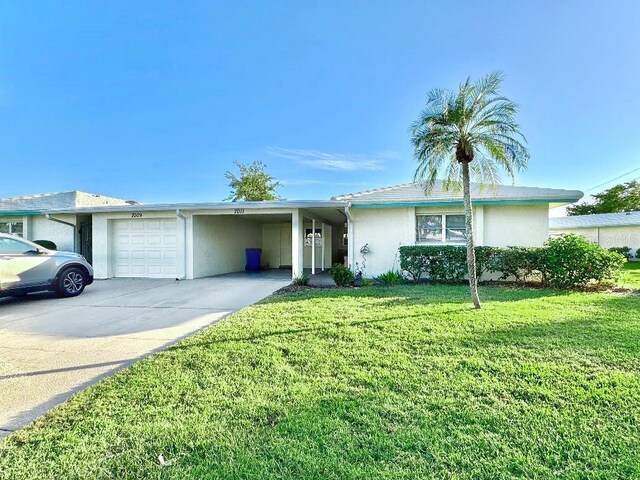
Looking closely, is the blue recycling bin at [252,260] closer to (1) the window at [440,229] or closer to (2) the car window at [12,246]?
(1) the window at [440,229]

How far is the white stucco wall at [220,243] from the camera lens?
502 inches

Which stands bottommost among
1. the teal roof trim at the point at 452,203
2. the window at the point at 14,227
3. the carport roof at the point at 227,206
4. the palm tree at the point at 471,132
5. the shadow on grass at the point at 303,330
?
the shadow on grass at the point at 303,330

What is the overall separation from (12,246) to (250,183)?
72.8ft

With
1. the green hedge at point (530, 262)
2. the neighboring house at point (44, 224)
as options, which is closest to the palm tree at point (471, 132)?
the green hedge at point (530, 262)

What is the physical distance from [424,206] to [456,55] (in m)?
5.45

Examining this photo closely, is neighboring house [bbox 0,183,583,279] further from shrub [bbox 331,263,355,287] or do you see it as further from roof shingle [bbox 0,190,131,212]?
roof shingle [bbox 0,190,131,212]

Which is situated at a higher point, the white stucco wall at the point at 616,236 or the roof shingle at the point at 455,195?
the roof shingle at the point at 455,195

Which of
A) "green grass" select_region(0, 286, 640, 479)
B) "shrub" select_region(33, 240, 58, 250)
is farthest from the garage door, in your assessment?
"green grass" select_region(0, 286, 640, 479)

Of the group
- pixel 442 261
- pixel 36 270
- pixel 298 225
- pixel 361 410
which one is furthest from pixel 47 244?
pixel 361 410

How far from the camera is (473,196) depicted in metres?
Answer: 10.8

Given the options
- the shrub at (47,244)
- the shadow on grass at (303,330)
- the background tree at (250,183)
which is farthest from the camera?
the background tree at (250,183)

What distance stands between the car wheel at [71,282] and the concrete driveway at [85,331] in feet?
0.73

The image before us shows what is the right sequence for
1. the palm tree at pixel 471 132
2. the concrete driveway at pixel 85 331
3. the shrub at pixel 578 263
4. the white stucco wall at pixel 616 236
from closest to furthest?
the concrete driveway at pixel 85 331, the palm tree at pixel 471 132, the shrub at pixel 578 263, the white stucco wall at pixel 616 236

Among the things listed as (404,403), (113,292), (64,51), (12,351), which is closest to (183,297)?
(113,292)
